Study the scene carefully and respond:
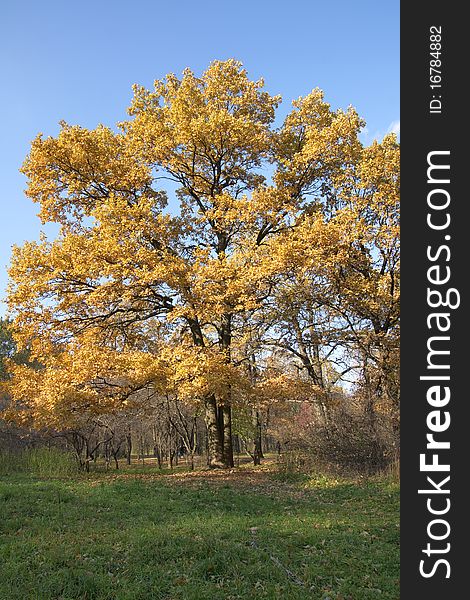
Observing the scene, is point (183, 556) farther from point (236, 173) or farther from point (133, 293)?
point (236, 173)

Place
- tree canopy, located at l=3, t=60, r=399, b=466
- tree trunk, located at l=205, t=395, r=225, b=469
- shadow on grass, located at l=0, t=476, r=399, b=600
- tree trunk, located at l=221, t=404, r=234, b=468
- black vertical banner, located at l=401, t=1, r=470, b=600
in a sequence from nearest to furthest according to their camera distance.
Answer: black vertical banner, located at l=401, t=1, r=470, b=600 → shadow on grass, located at l=0, t=476, r=399, b=600 → tree canopy, located at l=3, t=60, r=399, b=466 → tree trunk, located at l=205, t=395, r=225, b=469 → tree trunk, located at l=221, t=404, r=234, b=468

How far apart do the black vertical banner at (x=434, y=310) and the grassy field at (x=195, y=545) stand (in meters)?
1.96

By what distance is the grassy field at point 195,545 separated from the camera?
15.9 ft

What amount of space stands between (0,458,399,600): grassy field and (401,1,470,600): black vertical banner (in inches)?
77.1

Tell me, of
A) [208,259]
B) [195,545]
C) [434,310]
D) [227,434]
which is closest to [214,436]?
[227,434]

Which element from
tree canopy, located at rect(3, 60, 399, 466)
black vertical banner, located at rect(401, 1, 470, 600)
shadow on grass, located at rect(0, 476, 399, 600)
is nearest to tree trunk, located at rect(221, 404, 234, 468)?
tree canopy, located at rect(3, 60, 399, 466)

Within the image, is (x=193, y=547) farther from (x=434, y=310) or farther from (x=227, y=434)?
(x=227, y=434)

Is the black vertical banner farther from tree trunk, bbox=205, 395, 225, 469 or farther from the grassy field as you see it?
tree trunk, bbox=205, 395, 225, 469

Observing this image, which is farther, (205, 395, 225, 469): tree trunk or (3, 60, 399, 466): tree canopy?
(205, 395, 225, 469): tree trunk

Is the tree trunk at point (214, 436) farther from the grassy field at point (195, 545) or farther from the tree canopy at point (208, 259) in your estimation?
the grassy field at point (195, 545)

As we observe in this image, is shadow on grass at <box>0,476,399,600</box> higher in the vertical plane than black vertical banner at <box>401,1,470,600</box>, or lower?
lower

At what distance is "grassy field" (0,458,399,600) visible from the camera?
483 cm

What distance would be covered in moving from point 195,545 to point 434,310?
14.4ft

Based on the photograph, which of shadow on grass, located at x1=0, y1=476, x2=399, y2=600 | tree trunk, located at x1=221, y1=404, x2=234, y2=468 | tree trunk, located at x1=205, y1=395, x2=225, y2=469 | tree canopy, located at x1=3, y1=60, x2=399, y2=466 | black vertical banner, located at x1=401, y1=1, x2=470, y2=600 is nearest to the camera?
black vertical banner, located at x1=401, y1=1, x2=470, y2=600
